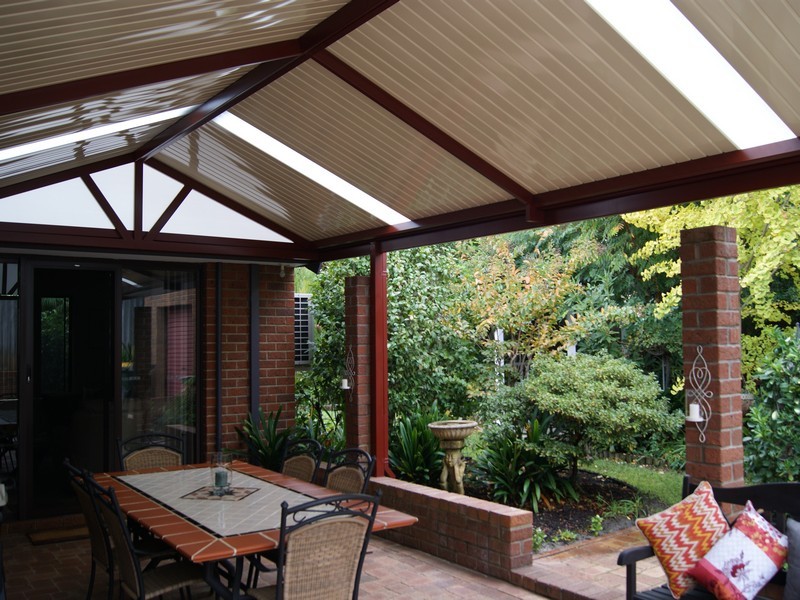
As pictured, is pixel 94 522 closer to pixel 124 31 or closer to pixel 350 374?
pixel 124 31

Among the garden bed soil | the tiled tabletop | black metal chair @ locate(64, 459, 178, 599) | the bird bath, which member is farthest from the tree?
black metal chair @ locate(64, 459, 178, 599)

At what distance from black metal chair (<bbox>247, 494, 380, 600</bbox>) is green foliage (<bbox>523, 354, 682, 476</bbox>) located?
3.54 metres

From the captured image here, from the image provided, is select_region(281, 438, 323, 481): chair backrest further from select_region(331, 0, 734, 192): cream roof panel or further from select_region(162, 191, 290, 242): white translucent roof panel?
select_region(162, 191, 290, 242): white translucent roof panel

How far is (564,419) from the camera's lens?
6.95 meters

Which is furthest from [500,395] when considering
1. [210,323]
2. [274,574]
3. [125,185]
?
[125,185]

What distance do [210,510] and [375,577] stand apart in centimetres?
172

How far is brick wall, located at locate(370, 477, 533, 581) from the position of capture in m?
5.28

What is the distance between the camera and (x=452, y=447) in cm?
698

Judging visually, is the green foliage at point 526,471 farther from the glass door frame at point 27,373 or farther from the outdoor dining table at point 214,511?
the glass door frame at point 27,373

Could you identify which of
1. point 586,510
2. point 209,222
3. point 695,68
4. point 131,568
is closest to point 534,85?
point 695,68

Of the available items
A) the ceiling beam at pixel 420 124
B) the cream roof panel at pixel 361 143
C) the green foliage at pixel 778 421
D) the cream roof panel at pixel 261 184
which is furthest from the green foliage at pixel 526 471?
the ceiling beam at pixel 420 124

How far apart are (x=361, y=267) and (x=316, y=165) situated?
3596 mm

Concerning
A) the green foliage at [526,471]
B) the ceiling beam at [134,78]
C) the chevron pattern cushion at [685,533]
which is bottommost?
the green foliage at [526,471]

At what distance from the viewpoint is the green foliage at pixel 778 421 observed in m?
5.64
